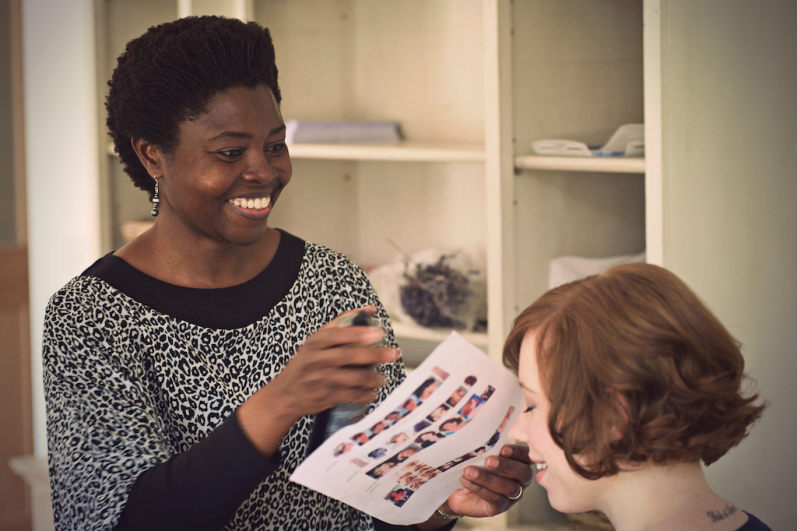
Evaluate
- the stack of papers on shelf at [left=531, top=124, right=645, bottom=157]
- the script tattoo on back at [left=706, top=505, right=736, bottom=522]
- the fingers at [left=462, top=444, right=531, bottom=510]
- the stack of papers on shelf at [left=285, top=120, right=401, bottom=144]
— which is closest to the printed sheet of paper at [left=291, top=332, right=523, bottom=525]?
the fingers at [left=462, top=444, right=531, bottom=510]

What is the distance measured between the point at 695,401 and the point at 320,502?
64cm

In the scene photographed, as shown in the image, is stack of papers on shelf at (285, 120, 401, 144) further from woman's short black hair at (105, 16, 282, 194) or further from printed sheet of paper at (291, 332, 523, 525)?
printed sheet of paper at (291, 332, 523, 525)

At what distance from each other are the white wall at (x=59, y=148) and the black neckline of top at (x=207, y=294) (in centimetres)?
153

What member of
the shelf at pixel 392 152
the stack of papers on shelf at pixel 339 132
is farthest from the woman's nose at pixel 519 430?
the stack of papers on shelf at pixel 339 132

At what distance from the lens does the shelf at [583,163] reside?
5.92 ft

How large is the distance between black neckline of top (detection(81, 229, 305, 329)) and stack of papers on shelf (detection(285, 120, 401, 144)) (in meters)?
1.12

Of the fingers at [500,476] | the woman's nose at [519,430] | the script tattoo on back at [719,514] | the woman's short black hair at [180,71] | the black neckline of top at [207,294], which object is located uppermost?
the woman's short black hair at [180,71]

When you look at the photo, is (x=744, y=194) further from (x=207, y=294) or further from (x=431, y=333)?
(x=207, y=294)

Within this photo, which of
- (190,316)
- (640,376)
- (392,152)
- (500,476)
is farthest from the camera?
(392,152)

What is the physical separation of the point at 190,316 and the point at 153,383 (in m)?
0.11

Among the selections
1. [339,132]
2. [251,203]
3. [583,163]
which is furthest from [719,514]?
[339,132]

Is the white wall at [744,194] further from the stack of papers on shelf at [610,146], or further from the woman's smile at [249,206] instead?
the woman's smile at [249,206]

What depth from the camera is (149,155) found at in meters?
1.43

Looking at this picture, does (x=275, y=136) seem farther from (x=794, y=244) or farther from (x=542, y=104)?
(x=794, y=244)
